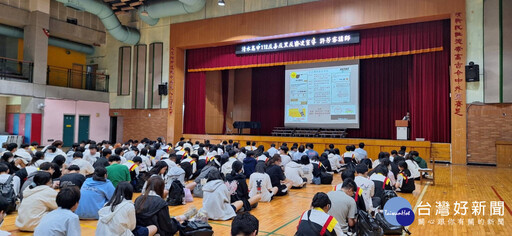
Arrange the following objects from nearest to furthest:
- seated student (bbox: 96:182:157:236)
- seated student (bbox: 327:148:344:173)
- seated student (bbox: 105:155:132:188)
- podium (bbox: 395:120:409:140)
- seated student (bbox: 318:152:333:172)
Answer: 1. seated student (bbox: 96:182:157:236)
2. seated student (bbox: 105:155:132:188)
3. seated student (bbox: 318:152:333:172)
4. seated student (bbox: 327:148:344:173)
5. podium (bbox: 395:120:409:140)

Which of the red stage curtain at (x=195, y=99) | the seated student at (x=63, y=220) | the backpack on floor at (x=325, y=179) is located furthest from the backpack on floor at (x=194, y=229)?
the red stage curtain at (x=195, y=99)

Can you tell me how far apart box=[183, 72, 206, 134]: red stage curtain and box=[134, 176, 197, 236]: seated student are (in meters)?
12.9

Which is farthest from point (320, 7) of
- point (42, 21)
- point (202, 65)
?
point (42, 21)

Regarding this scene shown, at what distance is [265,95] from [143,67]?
6274 millimetres

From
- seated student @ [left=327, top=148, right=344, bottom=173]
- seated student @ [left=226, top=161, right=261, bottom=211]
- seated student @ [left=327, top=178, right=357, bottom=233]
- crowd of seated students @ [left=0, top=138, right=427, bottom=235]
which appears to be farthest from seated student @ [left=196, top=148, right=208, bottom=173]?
seated student @ [left=327, top=178, right=357, bottom=233]

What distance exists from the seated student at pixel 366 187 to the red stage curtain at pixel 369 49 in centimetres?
868

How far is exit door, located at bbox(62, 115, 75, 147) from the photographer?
614 inches

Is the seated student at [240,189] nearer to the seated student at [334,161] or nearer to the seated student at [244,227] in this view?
the seated student at [244,227]

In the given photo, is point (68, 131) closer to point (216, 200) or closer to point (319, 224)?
point (216, 200)

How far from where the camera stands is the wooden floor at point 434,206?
4371mm

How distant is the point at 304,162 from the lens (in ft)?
24.1

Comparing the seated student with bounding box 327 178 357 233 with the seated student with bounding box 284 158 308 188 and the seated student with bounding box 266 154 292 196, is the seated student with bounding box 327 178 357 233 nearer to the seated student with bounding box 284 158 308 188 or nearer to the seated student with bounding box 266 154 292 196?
the seated student with bounding box 266 154 292 196

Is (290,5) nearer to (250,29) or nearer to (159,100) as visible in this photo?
(250,29)

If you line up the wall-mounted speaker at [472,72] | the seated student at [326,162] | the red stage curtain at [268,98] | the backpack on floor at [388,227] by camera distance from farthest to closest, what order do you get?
1. the red stage curtain at [268,98]
2. the wall-mounted speaker at [472,72]
3. the seated student at [326,162]
4. the backpack on floor at [388,227]
